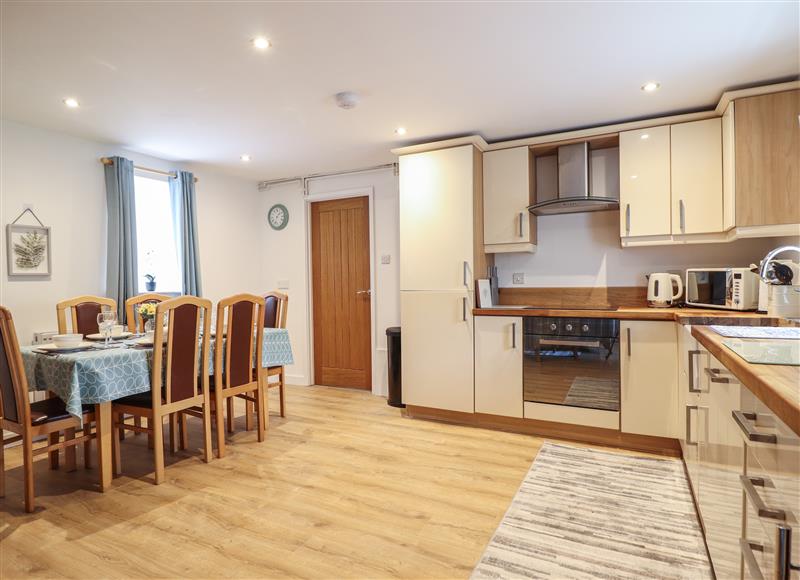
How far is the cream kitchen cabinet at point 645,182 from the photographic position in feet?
10.3

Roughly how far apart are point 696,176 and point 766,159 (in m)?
0.41

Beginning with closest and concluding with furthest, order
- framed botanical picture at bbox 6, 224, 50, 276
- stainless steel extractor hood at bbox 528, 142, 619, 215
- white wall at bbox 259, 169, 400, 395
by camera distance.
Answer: framed botanical picture at bbox 6, 224, 50, 276, stainless steel extractor hood at bbox 528, 142, 619, 215, white wall at bbox 259, 169, 400, 395

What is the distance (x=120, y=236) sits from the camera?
371cm

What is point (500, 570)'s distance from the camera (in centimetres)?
177

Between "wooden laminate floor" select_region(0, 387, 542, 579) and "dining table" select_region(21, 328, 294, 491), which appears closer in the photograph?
"wooden laminate floor" select_region(0, 387, 542, 579)

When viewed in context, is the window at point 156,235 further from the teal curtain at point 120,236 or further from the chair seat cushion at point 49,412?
the chair seat cushion at point 49,412

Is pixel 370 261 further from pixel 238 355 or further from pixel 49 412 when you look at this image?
pixel 49 412

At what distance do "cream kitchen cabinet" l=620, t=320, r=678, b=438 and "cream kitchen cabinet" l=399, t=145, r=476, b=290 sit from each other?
48.3 inches

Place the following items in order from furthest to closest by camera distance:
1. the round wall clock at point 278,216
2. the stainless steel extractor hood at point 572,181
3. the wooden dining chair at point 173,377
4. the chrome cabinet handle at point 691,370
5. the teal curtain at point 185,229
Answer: the round wall clock at point 278,216, the teal curtain at point 185,229, the stainless steel extractor hood at point 572,181, the wooden dining chair at point 173,377, the chrome cabinet handle at point 691,370

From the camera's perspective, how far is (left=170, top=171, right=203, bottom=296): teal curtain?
4273mm

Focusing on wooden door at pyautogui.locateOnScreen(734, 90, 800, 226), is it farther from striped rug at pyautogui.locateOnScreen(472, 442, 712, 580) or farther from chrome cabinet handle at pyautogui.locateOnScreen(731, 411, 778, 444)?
chrome cabinet handle at pyautogui.locateOnScreen(731, 411, 778, 444)

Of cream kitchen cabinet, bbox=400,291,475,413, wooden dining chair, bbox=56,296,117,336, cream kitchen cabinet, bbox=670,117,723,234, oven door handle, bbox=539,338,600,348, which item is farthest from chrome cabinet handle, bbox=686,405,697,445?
wooden dining chair, bbox=56,296,117,336

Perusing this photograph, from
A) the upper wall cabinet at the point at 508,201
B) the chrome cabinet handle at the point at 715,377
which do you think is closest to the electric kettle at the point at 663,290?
the upper wall cabinet at the point at 508,201

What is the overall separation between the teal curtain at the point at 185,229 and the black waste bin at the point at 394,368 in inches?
76.4
